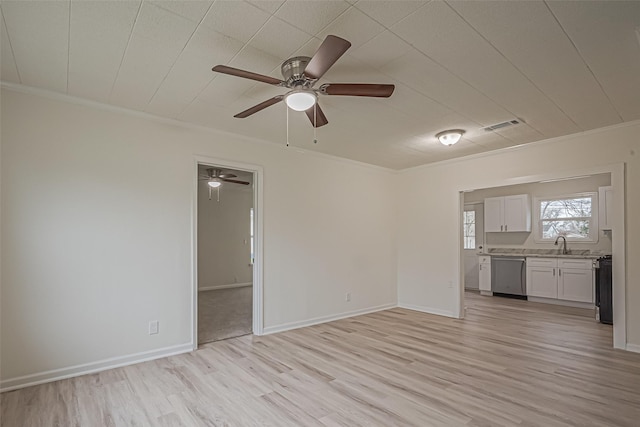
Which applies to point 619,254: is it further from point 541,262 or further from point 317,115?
point 317,115

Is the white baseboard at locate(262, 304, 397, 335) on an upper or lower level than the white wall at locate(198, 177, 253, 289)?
lower

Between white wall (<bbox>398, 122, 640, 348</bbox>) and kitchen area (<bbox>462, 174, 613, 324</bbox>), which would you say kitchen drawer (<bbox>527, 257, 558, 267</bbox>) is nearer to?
kitchen area (<bbox>462, 174, 613, 324</bbox>)

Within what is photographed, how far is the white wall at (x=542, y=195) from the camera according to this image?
612 cm

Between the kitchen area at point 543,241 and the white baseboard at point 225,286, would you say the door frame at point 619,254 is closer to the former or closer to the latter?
the kitchen area at point 543,241

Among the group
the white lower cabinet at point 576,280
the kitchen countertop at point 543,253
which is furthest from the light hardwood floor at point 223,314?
the white lower cabinet at point 576,280

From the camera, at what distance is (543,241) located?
22.5 feet

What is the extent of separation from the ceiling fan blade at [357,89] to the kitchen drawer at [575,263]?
5820 mm

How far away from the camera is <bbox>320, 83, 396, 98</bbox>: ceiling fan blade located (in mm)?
2244

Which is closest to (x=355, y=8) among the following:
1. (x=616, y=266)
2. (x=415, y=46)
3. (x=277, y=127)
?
(x=415, y=46)

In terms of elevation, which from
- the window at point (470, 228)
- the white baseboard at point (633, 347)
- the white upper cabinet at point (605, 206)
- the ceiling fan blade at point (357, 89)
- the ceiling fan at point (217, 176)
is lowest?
the white baseboard at point (633, 347)

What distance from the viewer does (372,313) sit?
549 cm

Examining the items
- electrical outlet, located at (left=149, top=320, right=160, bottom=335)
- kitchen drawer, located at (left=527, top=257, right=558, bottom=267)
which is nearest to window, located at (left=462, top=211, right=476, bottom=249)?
kitchen drawer, located at (left=527, top=257, right=558, bottom=267)

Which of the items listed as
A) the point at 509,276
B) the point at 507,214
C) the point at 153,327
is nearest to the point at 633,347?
the point at 509,276

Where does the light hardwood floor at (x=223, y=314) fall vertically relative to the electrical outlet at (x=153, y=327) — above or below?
below
